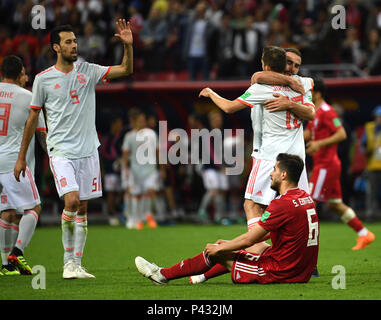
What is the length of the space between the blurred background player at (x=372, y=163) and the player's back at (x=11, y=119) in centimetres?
1040

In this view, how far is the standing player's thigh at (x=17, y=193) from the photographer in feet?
30.6

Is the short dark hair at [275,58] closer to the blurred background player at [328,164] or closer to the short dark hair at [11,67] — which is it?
the short dark hair at [11,67]

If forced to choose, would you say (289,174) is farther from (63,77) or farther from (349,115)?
(349,115)

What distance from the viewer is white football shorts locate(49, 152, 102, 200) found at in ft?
27.7

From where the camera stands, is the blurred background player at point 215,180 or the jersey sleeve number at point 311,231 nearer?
the jersey sleeve number at point 311,231

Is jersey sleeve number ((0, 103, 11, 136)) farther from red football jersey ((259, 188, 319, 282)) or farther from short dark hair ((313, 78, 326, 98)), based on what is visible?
short dark hair ((313, 78, 326, 98))

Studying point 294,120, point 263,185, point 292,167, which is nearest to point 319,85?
point 294,120

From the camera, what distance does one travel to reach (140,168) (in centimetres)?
1759

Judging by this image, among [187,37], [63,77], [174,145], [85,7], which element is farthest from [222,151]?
[63,77]

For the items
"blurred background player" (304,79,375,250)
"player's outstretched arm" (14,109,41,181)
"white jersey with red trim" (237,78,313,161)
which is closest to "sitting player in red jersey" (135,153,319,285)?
"white jersey with red trim" (237,78,313,161)

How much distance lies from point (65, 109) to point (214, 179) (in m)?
9.70

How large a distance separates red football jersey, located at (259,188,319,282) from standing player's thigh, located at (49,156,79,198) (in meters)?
2.24

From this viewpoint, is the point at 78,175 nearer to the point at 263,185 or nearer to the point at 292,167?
the point at 263,185

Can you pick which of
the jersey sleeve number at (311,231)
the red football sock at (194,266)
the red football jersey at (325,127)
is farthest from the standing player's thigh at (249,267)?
the red football jersey at (325,127)
